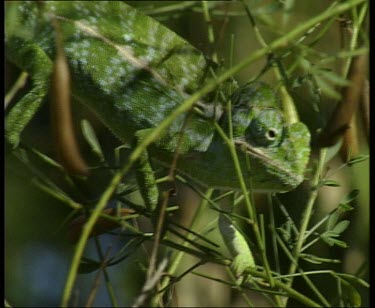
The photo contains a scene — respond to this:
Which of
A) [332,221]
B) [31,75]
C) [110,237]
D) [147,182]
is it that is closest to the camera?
[332,221]

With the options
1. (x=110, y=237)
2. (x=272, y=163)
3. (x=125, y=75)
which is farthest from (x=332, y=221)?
(x=110, y=237)

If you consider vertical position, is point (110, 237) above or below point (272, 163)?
below

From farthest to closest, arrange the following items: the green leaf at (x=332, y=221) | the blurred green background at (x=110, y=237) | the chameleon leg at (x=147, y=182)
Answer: the blurred green background at (x=110, y=237), the chameleon leg at (x=147, y=182), the green leaf at (x=332, y=221)

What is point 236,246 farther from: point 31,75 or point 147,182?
point 31,75

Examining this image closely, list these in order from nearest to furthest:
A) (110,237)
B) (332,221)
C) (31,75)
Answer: (332,221) < (31,75) < (110,237)

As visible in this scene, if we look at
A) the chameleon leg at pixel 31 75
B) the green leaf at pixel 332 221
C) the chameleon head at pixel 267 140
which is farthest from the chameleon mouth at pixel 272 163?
the chameleon leg at pixel 31 75

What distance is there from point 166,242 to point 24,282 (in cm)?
122

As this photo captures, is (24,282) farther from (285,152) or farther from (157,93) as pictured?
(285,152)

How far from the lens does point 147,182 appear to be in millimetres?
1361

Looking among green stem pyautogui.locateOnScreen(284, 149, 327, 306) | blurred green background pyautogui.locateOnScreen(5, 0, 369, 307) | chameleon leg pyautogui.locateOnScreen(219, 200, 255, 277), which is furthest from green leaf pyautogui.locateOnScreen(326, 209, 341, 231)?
blurred green background pyautogui.locateOnScreen(5, 0, 369, 307)

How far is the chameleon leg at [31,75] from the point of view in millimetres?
1477

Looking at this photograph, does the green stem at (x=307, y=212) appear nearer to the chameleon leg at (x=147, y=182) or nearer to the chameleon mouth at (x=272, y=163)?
the chameleon mouth at (x=272, y=163)

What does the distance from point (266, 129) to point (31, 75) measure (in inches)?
16.3

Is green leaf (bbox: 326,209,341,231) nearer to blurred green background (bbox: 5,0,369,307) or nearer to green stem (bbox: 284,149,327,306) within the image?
green stem (bbox: 284,149,327,306)
